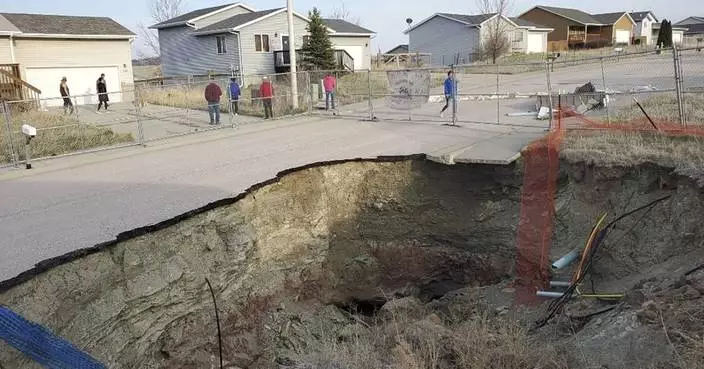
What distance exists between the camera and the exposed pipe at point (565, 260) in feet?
27.9

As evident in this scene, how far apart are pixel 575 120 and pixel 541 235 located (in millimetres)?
5915

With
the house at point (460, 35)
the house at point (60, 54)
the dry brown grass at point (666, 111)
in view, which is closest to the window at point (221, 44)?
the house at point (60, 54)

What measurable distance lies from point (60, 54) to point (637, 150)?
2872cm

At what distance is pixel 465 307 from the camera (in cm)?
902

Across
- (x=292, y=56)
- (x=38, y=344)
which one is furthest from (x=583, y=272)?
(x=292, y=56)

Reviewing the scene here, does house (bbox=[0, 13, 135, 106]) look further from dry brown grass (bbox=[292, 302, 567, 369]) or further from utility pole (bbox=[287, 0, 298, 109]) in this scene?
dry brown grass (bbox=[292, 302, 567, 369])

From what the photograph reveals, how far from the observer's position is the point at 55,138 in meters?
14.3

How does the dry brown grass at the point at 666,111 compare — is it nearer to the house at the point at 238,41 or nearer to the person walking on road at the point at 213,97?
the person walking on road at the point at 213,97

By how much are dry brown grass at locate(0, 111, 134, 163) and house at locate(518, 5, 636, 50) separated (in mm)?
59202

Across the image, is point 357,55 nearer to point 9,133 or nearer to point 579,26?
point 9,133

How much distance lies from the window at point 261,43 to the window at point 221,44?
221 centimetres

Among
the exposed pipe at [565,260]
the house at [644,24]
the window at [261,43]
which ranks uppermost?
the house at [644,24]

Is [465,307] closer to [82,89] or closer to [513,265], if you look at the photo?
[513,265]

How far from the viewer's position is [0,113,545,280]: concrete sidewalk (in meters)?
7.64
